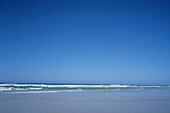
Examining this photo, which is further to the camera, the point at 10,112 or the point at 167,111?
the point at 167,111

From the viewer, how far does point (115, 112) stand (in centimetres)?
980

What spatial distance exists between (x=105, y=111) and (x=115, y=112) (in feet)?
1.81

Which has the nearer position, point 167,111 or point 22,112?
point 22,112

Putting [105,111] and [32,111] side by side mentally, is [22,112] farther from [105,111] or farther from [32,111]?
[105,111]

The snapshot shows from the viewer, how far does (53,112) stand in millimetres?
9656

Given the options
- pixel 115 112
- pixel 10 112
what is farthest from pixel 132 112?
pixel 10 112

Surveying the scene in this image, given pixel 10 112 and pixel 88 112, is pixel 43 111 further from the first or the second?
pixel 88 112

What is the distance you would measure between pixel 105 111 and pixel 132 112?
57.0 inches

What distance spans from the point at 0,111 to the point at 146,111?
8013mm

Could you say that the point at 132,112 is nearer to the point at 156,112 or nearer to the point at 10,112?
the point at 156,112

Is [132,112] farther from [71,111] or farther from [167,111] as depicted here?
[71,111]

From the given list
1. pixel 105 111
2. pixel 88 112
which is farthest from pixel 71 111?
pixel 105 111

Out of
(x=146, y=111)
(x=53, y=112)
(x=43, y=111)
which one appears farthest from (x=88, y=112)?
(x=146, y=111)

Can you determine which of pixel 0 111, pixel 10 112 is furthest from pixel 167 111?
pixel 0 111
